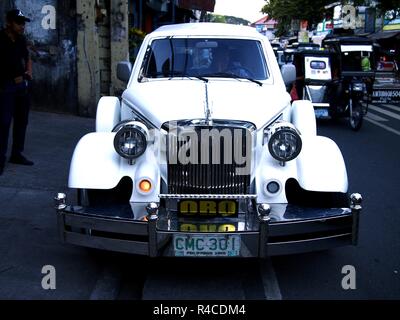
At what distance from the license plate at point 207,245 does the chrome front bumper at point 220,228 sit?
3cm

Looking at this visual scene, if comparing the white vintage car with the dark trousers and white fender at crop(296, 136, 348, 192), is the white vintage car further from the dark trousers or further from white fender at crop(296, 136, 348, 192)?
the dark trousers

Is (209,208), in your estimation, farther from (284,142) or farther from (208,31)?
(208,31)

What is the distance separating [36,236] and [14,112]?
2720mm

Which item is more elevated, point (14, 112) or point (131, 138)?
point (131, 138)

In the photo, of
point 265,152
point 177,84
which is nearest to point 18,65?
point 177,84

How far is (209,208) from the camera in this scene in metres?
4.18

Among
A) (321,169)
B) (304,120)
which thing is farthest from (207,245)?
(304,120)

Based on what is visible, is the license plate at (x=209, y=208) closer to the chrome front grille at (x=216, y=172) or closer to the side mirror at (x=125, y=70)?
the chrome front grille at (x=216, y=172)

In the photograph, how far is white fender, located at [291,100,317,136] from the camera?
17.2 feet

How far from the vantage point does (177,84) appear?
5.27 meters

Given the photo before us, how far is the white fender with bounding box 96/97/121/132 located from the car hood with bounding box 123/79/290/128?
23cm

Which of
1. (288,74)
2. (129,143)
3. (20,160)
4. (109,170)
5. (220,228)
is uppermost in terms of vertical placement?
(288,74)
